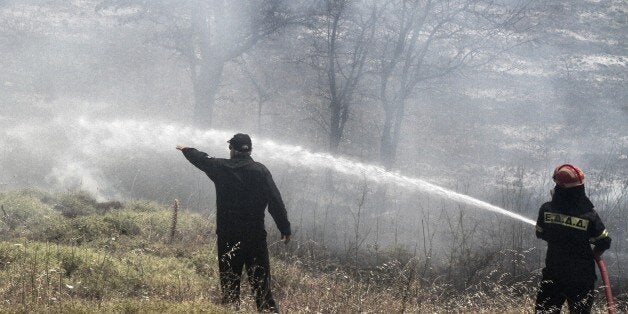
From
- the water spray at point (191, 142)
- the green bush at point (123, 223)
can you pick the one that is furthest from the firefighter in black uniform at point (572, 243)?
the water spray at point (191, 142)

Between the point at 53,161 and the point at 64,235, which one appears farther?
the point at 53,161

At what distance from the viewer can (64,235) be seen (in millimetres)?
8281

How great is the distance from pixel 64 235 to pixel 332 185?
26.0 feet

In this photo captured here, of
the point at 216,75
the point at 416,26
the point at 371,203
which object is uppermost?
the point at 416,26

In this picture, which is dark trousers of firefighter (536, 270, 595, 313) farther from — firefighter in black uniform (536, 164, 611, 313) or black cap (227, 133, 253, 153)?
black cap (227, 133, 253, 153)

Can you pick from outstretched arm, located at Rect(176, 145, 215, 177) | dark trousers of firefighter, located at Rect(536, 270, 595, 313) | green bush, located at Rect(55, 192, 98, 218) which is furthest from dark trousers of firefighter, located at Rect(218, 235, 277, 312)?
green bush, located at Rect(55, 192, 98, 218)

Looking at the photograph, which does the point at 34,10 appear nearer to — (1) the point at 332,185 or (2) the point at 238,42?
(2) the point at 238,42

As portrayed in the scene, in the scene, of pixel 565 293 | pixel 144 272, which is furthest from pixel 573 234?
pixel 144 272

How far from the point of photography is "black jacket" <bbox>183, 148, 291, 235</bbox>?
5.22 m

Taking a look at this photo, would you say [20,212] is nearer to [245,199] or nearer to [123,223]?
[123,223]

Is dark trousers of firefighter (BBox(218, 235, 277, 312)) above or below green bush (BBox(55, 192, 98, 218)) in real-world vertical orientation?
above

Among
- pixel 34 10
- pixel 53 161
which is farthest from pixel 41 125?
pixel 34 10

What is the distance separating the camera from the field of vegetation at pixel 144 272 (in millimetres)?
4911

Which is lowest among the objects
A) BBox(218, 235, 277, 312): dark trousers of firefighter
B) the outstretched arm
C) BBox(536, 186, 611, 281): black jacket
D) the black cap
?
BBox(218, 235, 277, 312): dark trousers of firefighter
